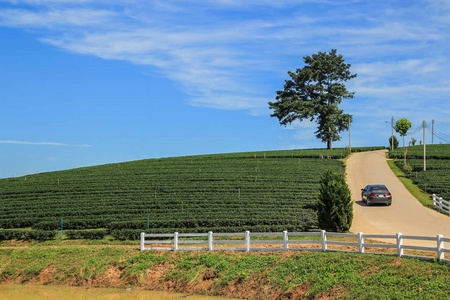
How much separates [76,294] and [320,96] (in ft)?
223

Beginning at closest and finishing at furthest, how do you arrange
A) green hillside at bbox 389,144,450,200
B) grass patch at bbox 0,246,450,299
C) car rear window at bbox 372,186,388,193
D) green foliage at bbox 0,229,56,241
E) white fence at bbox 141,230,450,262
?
grass patch at bbox 0,246,450,299, white fence at bbox 141,230,450,262, green foliage at bbox 0,229,56,241, car rear window at bbox 372,186,388,193, green hillside at bbox 389,144,450,200

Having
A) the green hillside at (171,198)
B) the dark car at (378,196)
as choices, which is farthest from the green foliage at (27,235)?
the dark car at (378,196)

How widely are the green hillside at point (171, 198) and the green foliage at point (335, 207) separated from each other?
1.69 m

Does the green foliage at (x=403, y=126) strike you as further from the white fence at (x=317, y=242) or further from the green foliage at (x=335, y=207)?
the white fence at (x=317, y=242)

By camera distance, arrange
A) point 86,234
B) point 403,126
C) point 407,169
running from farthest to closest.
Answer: point 403,126 < point 407,169 < point 86,234

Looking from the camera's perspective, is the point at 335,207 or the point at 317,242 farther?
the point at 335,207

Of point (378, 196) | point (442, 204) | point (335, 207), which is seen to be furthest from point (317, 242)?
point (378, 196)

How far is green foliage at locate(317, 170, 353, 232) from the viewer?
30094 mm

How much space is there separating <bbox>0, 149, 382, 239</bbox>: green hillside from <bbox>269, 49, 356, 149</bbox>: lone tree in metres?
23.0

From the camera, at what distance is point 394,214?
116 feet

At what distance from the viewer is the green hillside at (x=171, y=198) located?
109 ft

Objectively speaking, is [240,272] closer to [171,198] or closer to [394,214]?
[394,214]

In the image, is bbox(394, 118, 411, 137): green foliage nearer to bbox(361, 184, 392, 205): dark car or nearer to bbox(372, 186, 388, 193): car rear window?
bbox(372, 186, 388, 193): car rear window

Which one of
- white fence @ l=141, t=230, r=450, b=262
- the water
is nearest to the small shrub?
white fence @ l=141, t=230, r=450, b=262
